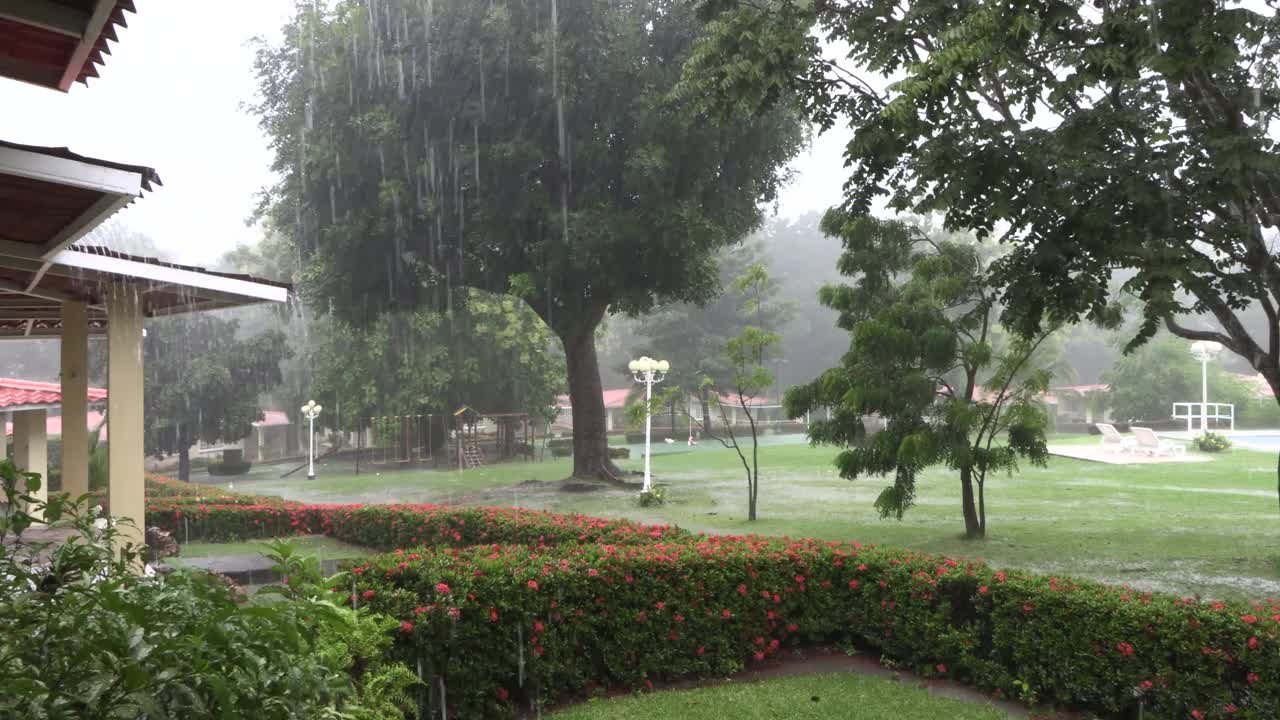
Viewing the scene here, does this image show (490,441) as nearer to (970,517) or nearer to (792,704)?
(970,517)

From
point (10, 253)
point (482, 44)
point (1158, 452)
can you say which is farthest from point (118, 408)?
point (1158, 452)

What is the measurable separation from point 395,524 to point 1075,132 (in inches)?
377

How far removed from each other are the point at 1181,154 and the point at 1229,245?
1185mm

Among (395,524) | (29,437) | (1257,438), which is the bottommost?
(1257,438)

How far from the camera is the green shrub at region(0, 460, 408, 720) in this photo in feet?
5.93

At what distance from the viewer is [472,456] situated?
Result: 116 ft

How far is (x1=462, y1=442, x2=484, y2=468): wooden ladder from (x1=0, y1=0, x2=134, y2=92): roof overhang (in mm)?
31752

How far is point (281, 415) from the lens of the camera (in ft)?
184

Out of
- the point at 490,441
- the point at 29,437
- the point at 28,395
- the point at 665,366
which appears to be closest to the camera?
the point at 28,395

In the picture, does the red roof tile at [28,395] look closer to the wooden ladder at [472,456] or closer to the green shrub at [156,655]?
the green shrub at [156,655]

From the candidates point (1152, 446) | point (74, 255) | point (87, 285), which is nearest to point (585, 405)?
point (1152, 446)

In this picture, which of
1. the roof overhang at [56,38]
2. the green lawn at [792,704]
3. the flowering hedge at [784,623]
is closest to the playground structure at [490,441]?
the flowering hedge at [784,623]

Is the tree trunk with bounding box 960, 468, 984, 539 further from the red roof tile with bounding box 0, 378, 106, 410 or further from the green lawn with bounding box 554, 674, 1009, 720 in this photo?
the red roof tile with bounding box 0, 378, 106, 410

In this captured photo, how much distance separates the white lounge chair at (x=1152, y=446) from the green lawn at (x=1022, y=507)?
1342 mm
